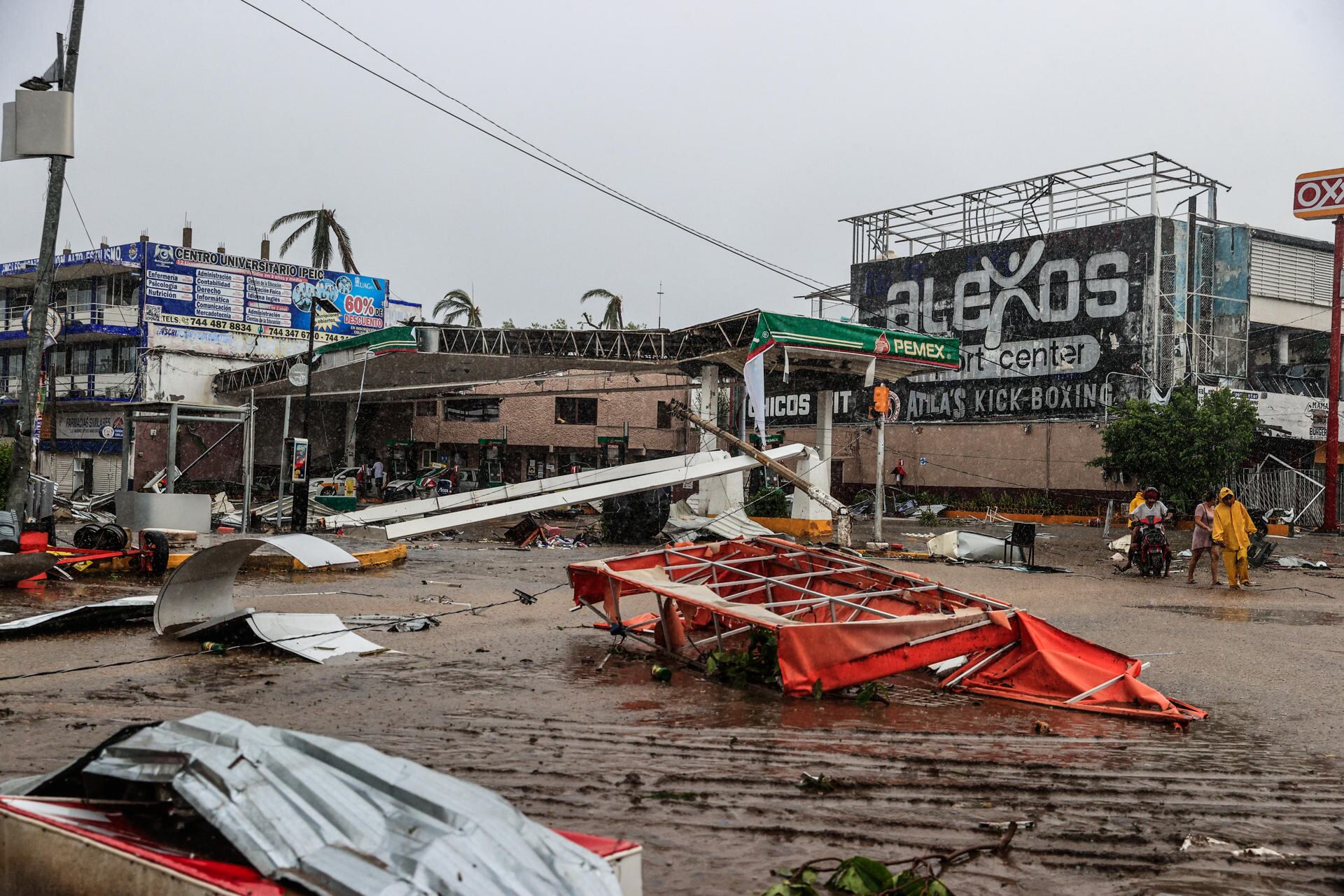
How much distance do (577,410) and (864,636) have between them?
40129 millimetres

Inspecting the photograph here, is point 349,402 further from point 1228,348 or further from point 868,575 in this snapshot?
point 868,575

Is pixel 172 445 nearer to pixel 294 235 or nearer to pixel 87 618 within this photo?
pixel 87 618

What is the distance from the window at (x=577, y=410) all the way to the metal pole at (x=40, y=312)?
3138 cm

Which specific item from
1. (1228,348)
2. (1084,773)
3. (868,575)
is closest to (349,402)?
(1228,348)

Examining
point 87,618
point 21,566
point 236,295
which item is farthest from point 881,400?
point 236,295

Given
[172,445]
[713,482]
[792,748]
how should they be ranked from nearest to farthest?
[792,748], [172,445], [713,482]

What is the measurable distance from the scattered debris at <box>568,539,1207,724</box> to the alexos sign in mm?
28630

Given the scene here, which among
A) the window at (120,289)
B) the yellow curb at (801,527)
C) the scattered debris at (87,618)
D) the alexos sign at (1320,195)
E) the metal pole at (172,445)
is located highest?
the alexos sign at (1320,195)

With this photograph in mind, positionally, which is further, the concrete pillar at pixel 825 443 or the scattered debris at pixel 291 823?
the concrete pillar at pixel 825 443

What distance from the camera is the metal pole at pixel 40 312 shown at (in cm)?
1492

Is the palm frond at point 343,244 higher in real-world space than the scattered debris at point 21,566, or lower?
higher

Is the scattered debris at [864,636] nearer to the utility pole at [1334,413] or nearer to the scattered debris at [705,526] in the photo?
the scattered debris at [705,526]

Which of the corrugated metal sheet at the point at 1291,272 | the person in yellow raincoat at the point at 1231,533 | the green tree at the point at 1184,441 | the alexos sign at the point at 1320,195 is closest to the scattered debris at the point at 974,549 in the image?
the person in yellow raincoat at the point at 1231,533

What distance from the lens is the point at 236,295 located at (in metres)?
41.5
